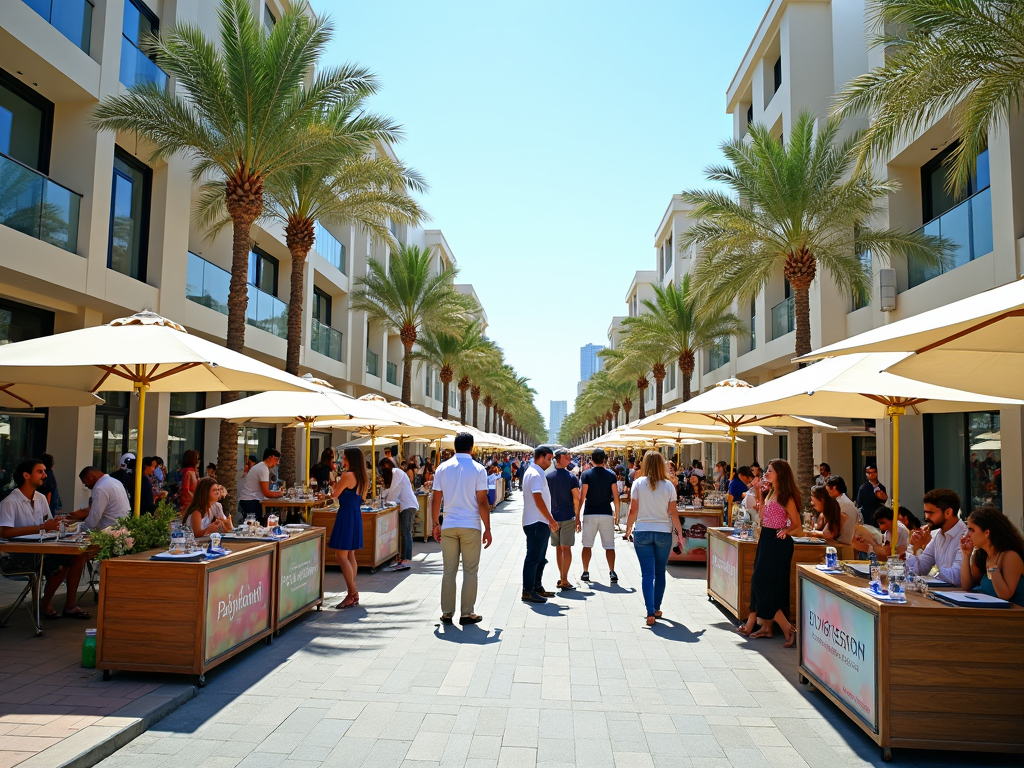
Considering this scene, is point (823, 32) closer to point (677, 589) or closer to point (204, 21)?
point (204, 21)

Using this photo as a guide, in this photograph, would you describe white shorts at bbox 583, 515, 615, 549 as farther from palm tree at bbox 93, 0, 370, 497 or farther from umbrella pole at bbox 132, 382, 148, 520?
palm tree at bbox 93, 0, 370, 497

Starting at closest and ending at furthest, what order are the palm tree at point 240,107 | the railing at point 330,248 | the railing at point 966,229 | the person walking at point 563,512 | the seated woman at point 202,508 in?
the seated woman at point 202,508, the person walking at point 563,512, the palm tree at point 240,107, the railing at point 966,229, the railing at point 330,248

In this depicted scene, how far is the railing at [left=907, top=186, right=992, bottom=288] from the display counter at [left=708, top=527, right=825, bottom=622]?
842 cm

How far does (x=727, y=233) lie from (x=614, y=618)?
12789mm

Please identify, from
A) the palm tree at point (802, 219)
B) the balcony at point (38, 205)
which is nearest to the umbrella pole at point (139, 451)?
the balcony at point (38, 205)

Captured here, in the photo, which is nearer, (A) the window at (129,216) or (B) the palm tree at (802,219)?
(A) the window at (129,216)

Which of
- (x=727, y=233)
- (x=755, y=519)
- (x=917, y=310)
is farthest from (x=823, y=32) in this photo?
(x=755, y=519)

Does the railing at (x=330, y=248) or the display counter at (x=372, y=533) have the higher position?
the railing at (x=330, y=248)

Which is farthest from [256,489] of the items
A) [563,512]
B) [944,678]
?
[944,678]

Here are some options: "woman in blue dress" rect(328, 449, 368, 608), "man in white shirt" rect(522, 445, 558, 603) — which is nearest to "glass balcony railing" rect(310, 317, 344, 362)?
"woman in blue dress" rect(328, 449, 368, 608)

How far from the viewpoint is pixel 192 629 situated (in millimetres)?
5812

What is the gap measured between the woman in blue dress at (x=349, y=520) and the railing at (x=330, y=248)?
1852 cm

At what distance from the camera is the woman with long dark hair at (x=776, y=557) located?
7449 millimetres

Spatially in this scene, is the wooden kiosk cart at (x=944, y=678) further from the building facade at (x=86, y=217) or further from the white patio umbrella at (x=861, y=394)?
the building facade at (x=86, y=217)
